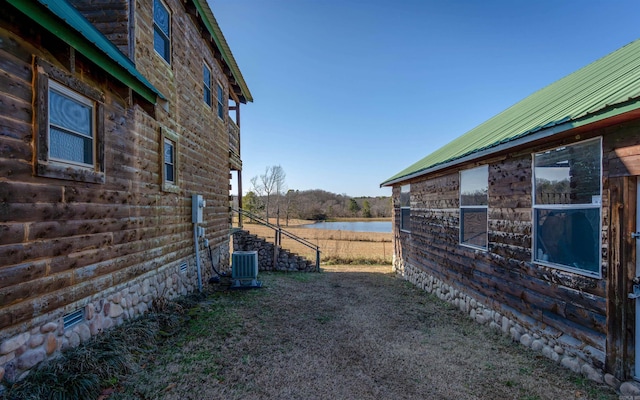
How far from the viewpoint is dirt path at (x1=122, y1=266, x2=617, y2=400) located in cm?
345

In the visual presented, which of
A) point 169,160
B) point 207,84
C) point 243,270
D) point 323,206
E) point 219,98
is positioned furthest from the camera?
point 323,206

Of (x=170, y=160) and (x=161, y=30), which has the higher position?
(x=161, y=30)

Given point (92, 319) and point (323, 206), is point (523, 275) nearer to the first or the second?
point (92, 319)

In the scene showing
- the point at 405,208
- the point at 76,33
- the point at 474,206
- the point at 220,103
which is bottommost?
the point at 405,208

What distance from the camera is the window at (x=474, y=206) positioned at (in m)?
5.96

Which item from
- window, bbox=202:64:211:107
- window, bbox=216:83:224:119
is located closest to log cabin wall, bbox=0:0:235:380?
window, bbox=202:64:211:107

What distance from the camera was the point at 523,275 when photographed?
4773 millimetres

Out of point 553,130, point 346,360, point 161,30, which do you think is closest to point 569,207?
point 553,130

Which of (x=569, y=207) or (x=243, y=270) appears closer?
(x=569, y=207)

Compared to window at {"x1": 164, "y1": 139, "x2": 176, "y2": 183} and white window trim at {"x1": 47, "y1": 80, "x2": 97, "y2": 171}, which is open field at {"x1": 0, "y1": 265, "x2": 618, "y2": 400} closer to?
white window trim at {"x1": 47, "y1": 80, "x2": 97, "y2": 171}

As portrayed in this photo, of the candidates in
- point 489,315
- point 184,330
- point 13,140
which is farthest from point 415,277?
point 13,140

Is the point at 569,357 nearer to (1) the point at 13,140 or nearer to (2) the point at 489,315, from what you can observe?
(2) the point at 489,315

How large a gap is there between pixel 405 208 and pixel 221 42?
806 cm

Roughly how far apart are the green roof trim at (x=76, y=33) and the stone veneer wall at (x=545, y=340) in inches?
271
